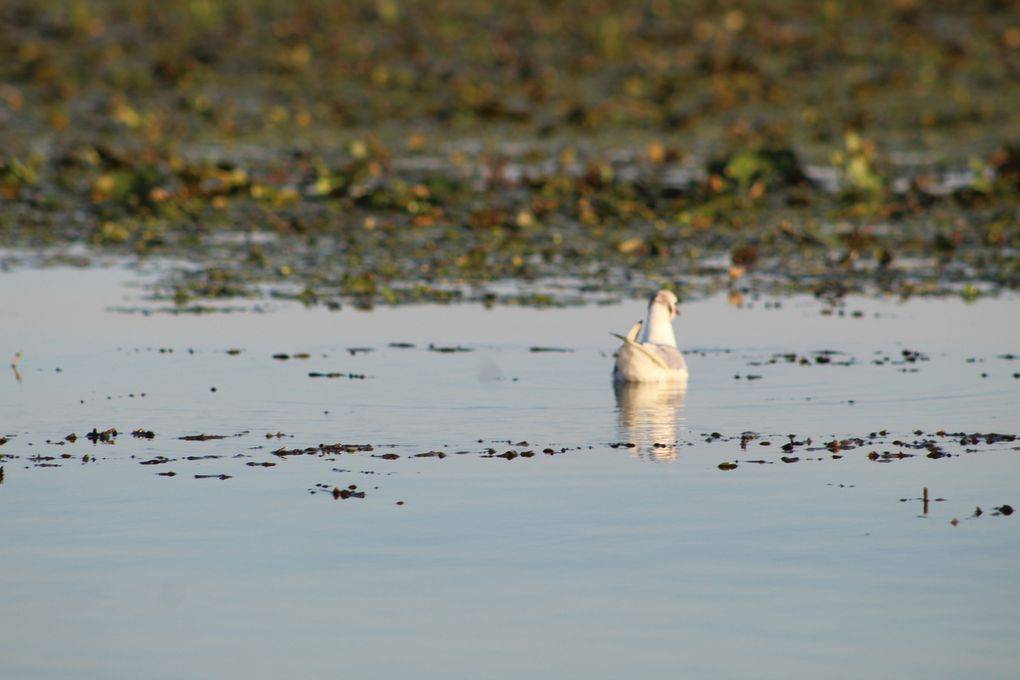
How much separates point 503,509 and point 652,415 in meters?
2.81

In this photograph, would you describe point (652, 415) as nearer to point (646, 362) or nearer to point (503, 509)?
point (646, 362)

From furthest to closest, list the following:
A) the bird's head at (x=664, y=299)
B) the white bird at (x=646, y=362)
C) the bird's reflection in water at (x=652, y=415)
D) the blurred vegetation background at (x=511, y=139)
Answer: the blurred vegetation background at (x=511, y=139) → the bird's head at (x=664, y=299) → the white bird at (x=646, y=362) → the bird's reflection in water at (x=652, y=415)

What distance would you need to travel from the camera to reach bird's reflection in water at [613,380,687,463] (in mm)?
10836

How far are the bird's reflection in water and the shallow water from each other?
0.03m

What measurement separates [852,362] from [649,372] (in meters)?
1.56

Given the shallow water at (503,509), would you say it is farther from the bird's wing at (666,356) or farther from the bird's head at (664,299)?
the bird's head at (664,299)

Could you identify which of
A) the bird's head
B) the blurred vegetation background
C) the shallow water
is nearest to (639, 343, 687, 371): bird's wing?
the shallow water

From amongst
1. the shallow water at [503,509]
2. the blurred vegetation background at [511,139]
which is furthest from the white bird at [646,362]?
the blurred vegetation background at [511,139]

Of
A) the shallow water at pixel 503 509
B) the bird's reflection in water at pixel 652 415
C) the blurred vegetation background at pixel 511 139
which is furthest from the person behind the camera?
the blurred vegetation background at pixel 511 139

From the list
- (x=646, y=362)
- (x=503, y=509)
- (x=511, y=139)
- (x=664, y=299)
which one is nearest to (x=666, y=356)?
(x=646, y=362)

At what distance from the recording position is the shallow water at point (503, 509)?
24.0 ft

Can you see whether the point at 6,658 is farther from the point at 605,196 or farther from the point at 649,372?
the point at 605,196

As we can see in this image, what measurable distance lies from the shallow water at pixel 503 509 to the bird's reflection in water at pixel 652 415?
3cm

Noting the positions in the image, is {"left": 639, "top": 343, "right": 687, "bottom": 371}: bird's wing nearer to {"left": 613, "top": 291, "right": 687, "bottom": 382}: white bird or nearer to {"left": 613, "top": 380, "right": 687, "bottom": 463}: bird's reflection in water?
{"left": 613, "top": 291, "right": 687, "bottom": 382}: white bird
